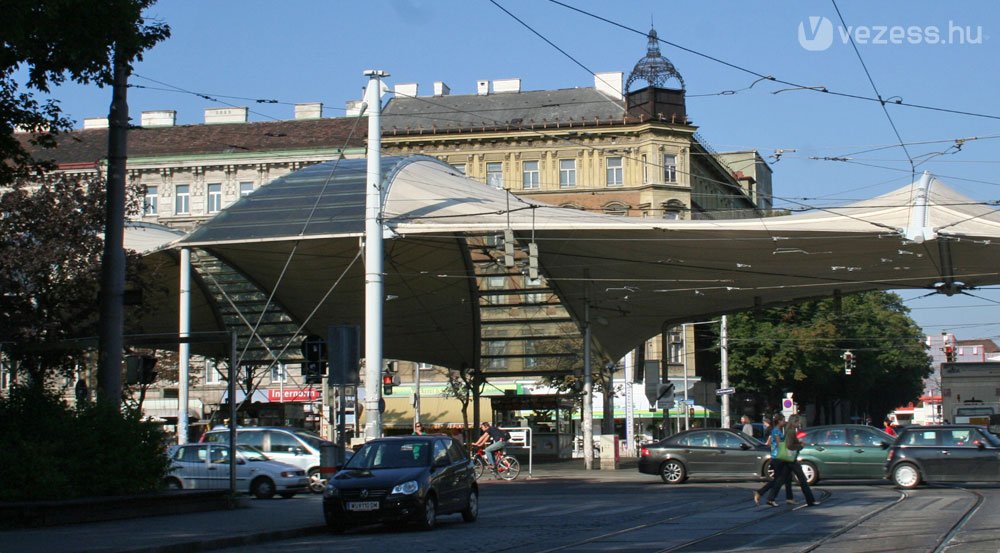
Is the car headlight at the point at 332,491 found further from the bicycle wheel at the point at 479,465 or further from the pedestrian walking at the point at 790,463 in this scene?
the bicycle wheel at the point at 479,465

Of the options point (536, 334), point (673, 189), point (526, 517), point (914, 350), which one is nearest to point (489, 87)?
point (673, 189)

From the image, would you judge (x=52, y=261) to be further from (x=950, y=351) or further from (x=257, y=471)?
(x=950, y=351)

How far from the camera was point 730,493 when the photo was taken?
1087 inches

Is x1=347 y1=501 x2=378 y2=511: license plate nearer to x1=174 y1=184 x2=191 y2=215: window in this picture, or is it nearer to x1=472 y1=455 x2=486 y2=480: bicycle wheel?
x1=472 y1=455 x2=486 y2=480: bicycle wheel

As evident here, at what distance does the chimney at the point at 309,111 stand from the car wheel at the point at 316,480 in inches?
2141

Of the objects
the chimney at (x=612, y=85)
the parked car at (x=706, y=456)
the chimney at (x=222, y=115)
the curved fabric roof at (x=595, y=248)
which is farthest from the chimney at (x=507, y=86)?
the parked car at (x=706, y=456)

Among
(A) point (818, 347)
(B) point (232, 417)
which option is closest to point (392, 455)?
(B) point (232, 417)

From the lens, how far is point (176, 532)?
55.6 feet

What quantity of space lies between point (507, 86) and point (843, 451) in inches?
2096

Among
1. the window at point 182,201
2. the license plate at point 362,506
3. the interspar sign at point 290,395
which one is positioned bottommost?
the license plate at point 362,506

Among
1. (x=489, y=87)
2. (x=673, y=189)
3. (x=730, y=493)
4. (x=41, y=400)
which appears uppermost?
(x=489, y=87)

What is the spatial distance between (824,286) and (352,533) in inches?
1124

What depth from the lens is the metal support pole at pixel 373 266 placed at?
30.0 meters

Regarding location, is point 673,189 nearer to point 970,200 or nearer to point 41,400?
point 970,200
